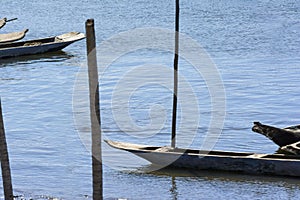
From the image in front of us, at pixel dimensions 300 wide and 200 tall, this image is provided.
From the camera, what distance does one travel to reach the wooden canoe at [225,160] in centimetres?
1128

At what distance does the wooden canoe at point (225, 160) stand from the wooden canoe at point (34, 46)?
12867 mm

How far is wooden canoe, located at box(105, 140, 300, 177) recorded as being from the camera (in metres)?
11.3

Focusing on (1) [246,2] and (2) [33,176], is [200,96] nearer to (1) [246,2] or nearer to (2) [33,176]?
(2) [33,176]

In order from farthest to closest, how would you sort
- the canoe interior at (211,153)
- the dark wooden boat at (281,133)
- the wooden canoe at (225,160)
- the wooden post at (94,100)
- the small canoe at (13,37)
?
the small canoe at (13,37)
the dark wooden boat at (281,133)
the canoe interior at (211,153)
the wooden canoe at (225,160)
the wooden post at (94,100)

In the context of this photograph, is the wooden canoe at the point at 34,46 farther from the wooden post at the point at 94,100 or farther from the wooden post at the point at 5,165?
the wooden post at the point at 94,100

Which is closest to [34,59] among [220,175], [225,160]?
[220,175]

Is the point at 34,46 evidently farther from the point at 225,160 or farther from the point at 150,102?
the point at 225,160

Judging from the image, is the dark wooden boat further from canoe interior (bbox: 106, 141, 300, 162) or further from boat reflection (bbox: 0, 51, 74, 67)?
boat reflection (bbox: 0, 51, 74, 67)

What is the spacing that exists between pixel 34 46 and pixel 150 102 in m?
6.88

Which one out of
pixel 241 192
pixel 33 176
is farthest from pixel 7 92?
pixel 241 192

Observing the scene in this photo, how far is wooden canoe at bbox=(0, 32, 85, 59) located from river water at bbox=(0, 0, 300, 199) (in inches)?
16.0

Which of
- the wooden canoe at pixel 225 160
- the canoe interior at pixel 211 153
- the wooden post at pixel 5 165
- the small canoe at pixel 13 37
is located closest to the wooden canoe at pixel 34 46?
the small canoe at pixel 13 37

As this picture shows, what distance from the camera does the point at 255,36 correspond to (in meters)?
28.0

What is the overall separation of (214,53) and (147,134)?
10.2 metres
